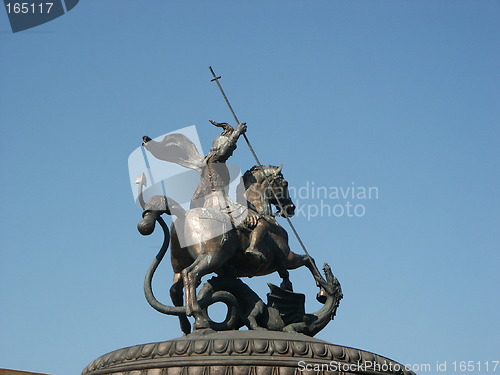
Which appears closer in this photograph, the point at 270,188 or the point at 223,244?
the point at 223,244

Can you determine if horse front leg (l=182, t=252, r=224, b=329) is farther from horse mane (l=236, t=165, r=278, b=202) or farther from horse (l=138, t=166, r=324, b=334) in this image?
horse mane (l=236, t=165, r=278, b=202)

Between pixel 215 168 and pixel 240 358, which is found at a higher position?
pixel 215 168

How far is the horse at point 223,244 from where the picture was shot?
30.2ft

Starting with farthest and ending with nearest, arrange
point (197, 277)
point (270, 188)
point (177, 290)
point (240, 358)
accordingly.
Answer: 1. point (270, 188)
2. point (177, 290)
3. point (197, 277)
4. point (240, 358)

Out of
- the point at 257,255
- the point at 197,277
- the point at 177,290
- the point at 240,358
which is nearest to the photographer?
the point at 240,358

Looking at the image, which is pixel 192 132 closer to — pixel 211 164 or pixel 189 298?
pixel 211 164

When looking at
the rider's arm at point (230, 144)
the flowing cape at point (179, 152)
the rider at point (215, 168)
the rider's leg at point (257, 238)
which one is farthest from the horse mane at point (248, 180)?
the rider's leg at point (257, 238)

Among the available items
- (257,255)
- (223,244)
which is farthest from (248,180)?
(223,244)

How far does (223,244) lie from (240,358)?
1701 mm

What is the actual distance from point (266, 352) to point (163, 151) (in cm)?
307

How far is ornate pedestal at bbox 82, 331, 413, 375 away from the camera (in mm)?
7926

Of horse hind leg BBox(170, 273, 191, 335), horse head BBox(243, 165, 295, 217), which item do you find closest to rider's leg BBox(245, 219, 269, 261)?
horse head BBox(243, 165, 295, 217)

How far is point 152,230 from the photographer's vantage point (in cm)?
933

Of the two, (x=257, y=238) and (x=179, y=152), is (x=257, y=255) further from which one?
(x=179, y=152)
